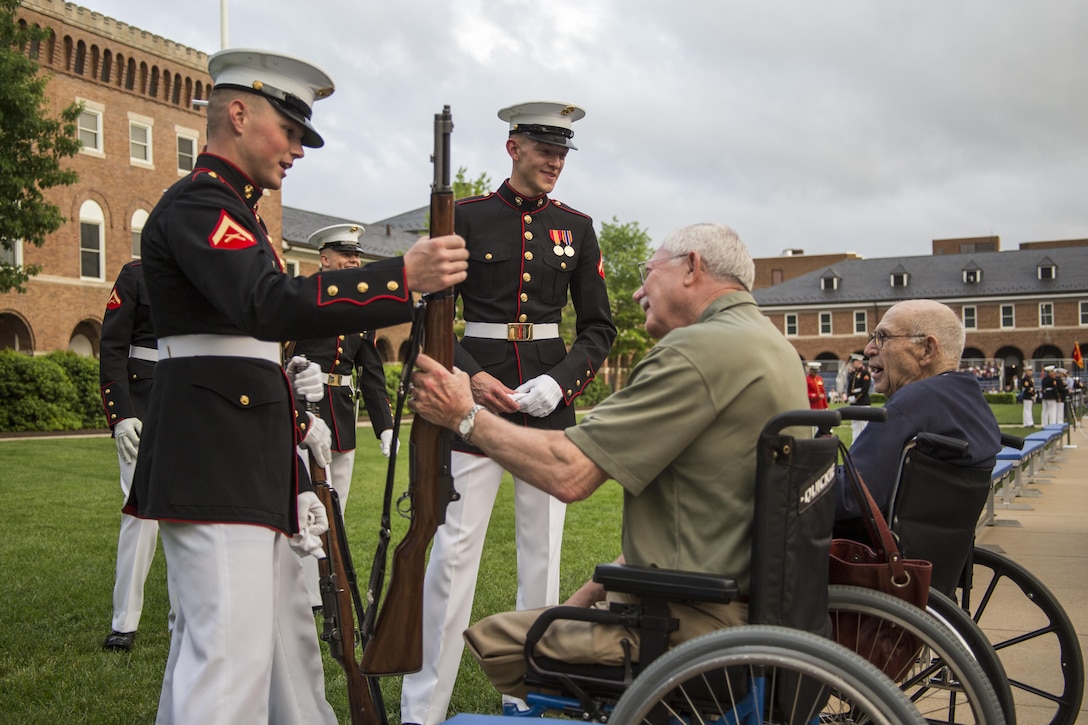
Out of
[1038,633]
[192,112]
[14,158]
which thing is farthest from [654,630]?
[192,112]

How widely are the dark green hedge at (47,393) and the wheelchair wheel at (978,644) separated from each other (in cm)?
2452

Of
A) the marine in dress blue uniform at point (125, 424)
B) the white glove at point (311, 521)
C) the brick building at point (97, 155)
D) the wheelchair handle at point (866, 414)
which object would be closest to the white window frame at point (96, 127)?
the brick building at point (97, 155)

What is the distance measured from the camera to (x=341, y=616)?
11.5 ft

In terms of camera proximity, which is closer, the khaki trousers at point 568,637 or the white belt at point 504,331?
the khaki trousers at point 568,637

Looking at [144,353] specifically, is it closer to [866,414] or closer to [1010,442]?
[866,414]

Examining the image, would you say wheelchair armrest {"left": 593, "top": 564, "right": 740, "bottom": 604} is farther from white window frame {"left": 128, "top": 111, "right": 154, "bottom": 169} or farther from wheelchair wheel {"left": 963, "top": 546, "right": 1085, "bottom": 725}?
white window frame {"left": 128, "top": 111, "right": 154, "bottom": 169}

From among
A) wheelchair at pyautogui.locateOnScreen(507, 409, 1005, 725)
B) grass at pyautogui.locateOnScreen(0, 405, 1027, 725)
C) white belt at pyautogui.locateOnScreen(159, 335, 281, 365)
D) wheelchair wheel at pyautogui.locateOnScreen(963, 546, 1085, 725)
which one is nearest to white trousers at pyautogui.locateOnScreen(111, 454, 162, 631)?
grass at pyautogui.locateOnScreen(0, 405, 1027, 725)

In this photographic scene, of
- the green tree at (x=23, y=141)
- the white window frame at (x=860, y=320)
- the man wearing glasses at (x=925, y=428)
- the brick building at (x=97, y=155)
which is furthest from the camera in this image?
the white window frame at (x=860, y=320)

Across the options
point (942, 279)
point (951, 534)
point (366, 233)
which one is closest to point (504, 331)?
point (951, 534)

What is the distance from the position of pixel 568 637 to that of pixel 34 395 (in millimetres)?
24796

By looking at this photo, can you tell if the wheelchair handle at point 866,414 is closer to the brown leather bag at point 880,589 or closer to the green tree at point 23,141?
the brown leather bag at point 880,589

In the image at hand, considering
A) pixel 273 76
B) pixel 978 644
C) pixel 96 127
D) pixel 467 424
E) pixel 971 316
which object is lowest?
pixel 978 644

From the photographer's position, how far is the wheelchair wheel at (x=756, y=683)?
2145 millimetres

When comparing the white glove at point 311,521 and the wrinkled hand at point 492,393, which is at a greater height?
the wrinkled hand at point 492,393
